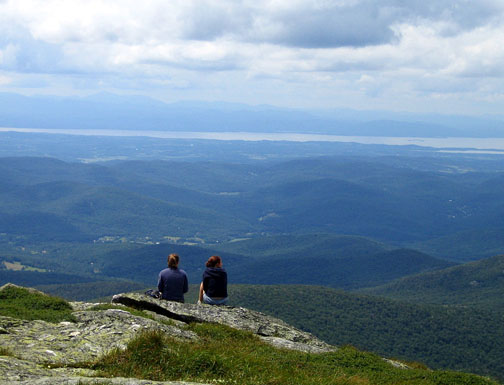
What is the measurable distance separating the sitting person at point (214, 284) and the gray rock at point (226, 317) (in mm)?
A: 500

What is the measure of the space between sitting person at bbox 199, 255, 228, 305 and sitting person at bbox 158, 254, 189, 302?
87cm

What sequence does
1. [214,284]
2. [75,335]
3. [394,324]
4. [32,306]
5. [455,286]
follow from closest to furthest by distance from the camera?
[75,335], [32,306], [214,284], [394,324], [455,286]

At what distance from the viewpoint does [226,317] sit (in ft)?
72.1

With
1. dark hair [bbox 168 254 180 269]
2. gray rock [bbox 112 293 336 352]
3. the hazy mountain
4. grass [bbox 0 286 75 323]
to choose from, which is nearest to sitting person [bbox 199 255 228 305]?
gray rock [bbox 112 293 336 352]

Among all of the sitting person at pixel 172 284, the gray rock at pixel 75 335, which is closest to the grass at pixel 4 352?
the gray rock at pixel 75 335

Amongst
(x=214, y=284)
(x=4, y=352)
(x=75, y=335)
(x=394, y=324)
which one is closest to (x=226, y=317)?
(x=214, y=284)

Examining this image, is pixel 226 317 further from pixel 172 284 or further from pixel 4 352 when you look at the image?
pixel 4 352

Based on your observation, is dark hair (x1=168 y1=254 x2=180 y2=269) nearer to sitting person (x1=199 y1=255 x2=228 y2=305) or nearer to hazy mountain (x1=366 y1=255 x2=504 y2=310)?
sitting person (x1=199 y1=255 x2=228 y2=305)

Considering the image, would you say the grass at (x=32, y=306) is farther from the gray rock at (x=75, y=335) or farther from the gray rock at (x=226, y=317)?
the gray rock at (x=226, y=317)

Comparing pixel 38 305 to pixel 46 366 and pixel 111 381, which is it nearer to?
pixel 46 366

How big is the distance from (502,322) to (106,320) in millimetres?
117768

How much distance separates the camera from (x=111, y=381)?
11.0 metres

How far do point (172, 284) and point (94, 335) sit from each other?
725 cm

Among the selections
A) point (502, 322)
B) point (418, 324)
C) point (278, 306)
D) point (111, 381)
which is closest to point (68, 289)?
point (278, 306)
